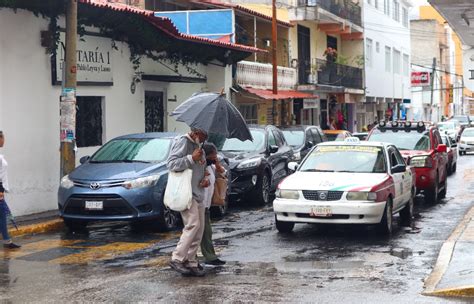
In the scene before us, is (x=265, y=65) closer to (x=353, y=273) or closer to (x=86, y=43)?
(x=86, y=43)

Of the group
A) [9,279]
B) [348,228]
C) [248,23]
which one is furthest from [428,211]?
[248,23]

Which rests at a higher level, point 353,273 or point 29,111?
point 29,111

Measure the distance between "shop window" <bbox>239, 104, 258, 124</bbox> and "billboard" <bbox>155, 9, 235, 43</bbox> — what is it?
4796 millimetres

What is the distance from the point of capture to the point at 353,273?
8945 millimetres

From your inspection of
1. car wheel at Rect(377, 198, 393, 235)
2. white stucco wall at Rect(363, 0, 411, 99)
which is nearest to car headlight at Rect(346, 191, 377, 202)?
car wheel at Rect(377, 198, 393, 235)

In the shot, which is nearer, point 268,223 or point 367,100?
point 268,223

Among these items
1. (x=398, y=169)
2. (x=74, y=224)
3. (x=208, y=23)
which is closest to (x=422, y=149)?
(x=398, y=169)

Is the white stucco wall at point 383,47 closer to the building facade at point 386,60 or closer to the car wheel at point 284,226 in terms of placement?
the building facade at point 386,60

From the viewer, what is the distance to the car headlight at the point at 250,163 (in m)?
16.1

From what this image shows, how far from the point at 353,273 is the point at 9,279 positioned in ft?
13.2

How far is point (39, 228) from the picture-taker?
13.0 metres

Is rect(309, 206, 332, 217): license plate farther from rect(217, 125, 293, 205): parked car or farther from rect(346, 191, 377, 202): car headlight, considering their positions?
rect(217, 125, 293, 205): parked car

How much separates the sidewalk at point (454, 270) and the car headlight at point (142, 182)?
466cm

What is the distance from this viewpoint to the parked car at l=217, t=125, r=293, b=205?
16.0 m
